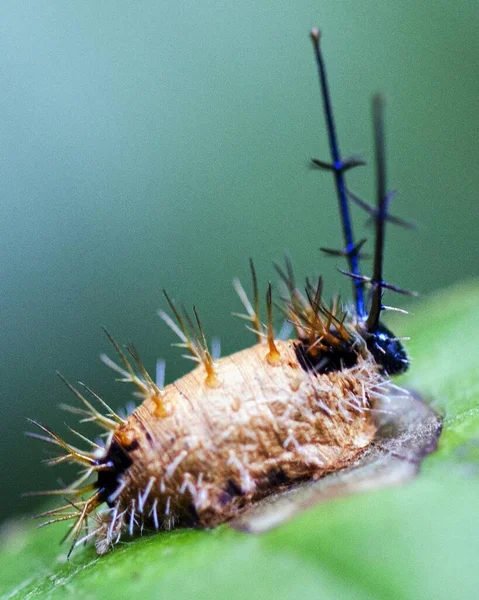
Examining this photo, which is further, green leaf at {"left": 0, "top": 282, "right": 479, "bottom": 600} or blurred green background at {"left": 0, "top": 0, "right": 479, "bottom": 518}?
blurred green background at {"left": 0, "top": 0, "right": 479, "bottom": 518}

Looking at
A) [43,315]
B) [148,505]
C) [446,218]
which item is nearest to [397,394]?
[148,505]

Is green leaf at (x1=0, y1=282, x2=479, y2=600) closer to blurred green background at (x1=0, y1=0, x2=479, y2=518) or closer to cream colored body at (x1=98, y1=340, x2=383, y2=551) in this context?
cream colored body at (x1=98, y1=340, x2=383, y2=551)

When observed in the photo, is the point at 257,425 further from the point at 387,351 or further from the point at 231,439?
the point at 387,351

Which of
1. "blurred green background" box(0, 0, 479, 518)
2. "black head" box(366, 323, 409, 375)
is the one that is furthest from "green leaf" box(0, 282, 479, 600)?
"blurred green background" box(0, 0, 479, 518)

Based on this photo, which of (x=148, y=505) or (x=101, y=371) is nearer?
(x=148, y=505)

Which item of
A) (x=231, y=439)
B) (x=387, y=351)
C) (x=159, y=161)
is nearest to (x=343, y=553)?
(x=231, y=439)

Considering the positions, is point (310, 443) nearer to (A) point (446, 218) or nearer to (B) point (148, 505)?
(B) point (148, 505)
